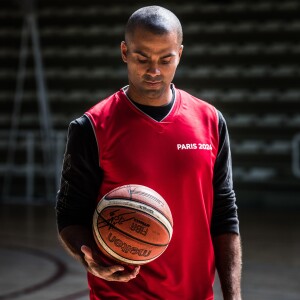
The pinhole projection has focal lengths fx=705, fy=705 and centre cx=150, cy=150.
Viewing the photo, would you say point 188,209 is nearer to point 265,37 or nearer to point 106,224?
point 106,224

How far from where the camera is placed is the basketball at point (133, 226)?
1.62 metres

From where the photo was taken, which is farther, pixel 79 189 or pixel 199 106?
pixel 199 106

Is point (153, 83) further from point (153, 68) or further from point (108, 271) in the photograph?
point (108, 271)

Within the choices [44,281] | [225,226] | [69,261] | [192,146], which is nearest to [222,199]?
[225,226]

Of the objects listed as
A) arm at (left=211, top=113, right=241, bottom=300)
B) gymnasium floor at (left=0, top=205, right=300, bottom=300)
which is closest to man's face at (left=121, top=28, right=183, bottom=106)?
arm at (left=211, top=113, right=241, bottom=300)

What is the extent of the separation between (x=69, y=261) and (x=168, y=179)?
12.6 ft

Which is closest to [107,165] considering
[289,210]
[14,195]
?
[289,210]

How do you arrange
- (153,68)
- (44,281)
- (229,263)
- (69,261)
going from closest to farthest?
1. (153,68)
2. (229,263)
3. (44,281)
4. (69,261)

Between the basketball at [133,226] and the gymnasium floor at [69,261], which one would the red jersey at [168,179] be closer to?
the basketball at [133,226]

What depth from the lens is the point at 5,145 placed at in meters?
10.6

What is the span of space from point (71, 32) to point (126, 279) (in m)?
9.80

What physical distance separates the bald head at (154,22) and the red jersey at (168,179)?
0.20 metres

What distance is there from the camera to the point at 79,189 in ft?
5.66

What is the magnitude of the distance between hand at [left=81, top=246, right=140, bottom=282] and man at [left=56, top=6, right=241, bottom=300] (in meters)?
0.03
